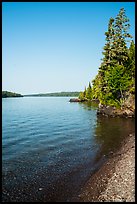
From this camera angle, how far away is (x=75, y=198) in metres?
13.3

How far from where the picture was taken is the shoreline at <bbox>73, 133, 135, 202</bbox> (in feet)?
40.8

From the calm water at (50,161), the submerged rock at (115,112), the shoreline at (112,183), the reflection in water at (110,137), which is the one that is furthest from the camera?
the submerged rock at (115,112)

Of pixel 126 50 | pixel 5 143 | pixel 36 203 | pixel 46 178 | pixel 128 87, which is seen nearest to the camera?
pixel 36 203

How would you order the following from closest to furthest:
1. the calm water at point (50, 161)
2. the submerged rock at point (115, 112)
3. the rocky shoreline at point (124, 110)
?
the calm water at point (50, 161) < the rocky shoreline at point (124, 110) < the submerged rock at point (115, 112)

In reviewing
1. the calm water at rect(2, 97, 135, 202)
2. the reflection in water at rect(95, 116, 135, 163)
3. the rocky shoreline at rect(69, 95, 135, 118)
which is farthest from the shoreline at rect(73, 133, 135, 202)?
the rocky shoreline at rect(69, 95, 135, 118)

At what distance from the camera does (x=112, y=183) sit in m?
14.2

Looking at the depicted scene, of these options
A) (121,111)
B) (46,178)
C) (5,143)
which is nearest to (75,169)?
(46,178)

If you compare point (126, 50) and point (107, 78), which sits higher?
point (126, 50)

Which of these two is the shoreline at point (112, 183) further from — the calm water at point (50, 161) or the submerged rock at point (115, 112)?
the submerged rock at point (115, 112)

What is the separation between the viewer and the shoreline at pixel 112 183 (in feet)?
40.8

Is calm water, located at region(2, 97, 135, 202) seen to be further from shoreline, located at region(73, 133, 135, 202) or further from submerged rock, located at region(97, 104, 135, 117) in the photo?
submerged rock, located at region(97, 104, 135, 117)

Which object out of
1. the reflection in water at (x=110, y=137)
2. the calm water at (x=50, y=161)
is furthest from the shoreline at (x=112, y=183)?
the reflection in water at (x=110, y=137)

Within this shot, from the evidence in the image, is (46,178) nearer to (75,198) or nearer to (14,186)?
(14,186)

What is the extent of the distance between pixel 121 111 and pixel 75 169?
31.7 metres
